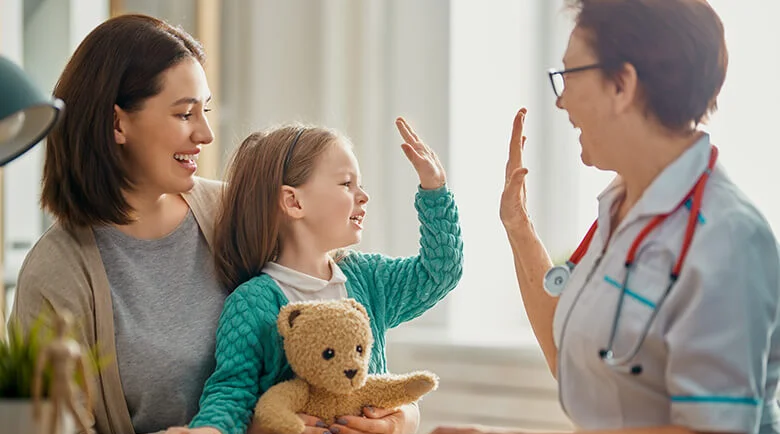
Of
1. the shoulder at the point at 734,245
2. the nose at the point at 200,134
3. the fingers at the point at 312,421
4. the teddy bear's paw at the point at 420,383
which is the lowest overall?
the fingers at the point at 312,421

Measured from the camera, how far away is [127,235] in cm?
177

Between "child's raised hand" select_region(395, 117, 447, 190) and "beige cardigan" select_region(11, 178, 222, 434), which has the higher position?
"child's raised hand" select_region(395, 117, 447, 190)

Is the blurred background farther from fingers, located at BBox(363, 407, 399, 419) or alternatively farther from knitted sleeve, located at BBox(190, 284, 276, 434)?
knitted sleeve, located at BBox(190, 284, 276, 434)

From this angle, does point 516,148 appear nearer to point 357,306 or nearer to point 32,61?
point 357,306

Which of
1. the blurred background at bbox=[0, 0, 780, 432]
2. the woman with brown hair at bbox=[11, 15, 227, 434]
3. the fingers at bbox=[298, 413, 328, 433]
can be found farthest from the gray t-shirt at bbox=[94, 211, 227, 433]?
the blurred background at bbox=[0, 0, 780, 432]

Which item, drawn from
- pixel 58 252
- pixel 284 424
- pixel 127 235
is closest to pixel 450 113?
pixel 127 235

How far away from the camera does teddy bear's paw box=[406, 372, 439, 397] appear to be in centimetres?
165

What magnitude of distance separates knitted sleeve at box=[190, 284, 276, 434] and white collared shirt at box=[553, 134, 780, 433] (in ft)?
1.76

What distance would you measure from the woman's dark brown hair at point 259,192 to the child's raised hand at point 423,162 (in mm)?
134

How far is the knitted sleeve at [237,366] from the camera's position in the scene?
5.06 ft

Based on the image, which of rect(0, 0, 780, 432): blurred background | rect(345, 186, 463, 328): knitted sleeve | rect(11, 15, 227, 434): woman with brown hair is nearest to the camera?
rect(11, 15, 227, 434): woman with brown hair

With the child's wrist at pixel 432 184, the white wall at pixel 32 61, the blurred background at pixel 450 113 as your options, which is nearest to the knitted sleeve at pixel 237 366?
the child's wrist at pixel 432 184

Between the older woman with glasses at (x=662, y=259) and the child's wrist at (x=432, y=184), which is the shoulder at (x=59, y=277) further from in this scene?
the older woman with glasses at (x=662, y=259)

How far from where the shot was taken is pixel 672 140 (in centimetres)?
136
